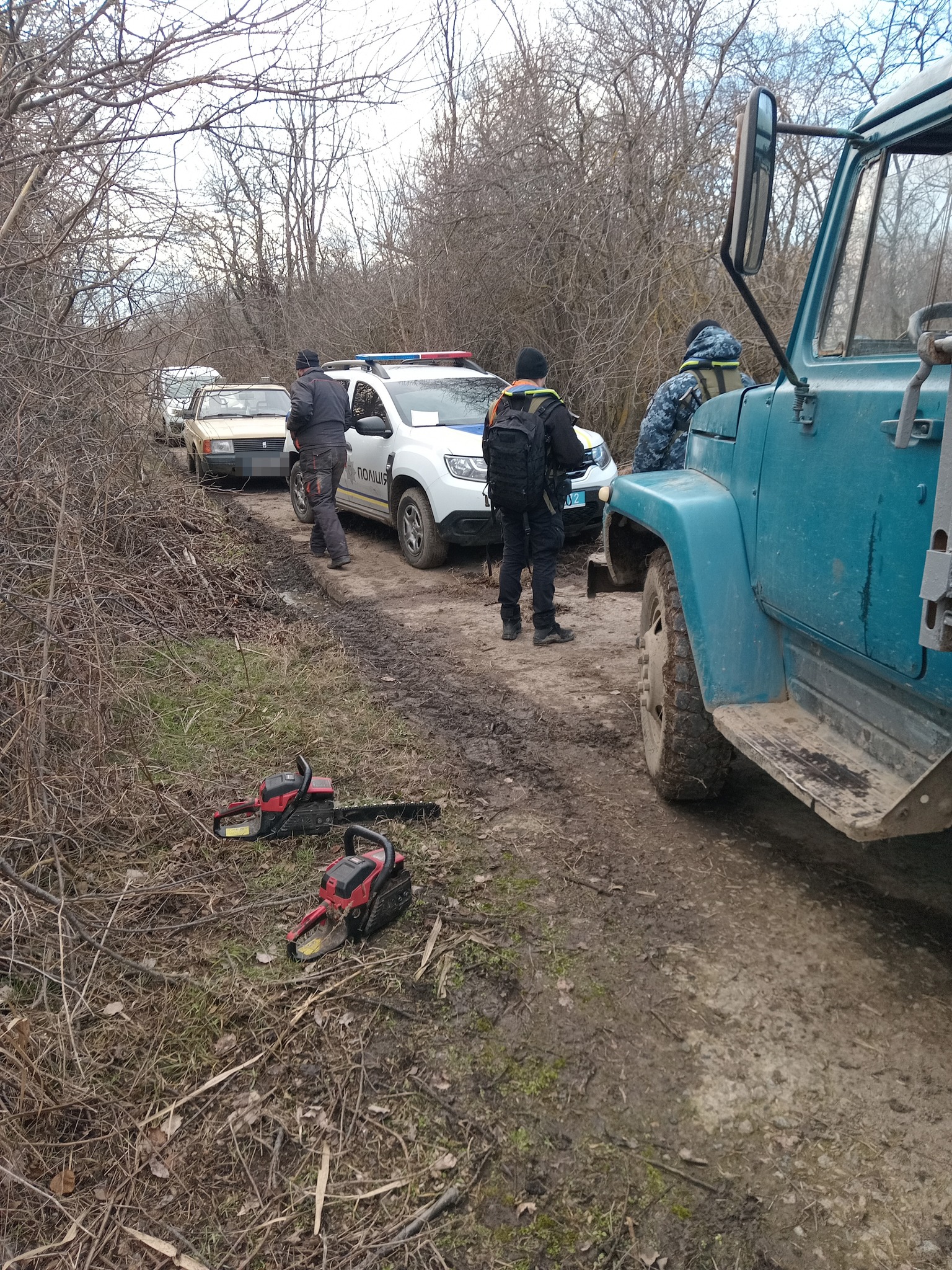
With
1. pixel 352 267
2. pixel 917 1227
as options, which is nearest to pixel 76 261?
pixel 917 1227

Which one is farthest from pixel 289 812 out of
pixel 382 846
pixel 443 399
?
pixel 443 399

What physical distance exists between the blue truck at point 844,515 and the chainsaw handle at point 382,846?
3.94 feet

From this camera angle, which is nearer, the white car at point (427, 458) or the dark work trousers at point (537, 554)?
the dark work trousers at point (537, 554)

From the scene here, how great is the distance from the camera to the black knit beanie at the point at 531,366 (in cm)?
604

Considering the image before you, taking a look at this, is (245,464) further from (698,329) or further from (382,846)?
(382,846)

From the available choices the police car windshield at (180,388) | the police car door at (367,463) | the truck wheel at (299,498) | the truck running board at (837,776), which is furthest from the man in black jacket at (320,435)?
the truck running board at (837,776)

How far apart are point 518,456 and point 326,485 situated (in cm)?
329

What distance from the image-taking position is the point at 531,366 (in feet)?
19.8

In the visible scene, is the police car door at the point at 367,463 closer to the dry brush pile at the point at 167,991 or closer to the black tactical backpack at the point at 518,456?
the black tactical backpack at the point at 518,456

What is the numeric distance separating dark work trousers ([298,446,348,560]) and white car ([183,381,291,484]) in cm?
417

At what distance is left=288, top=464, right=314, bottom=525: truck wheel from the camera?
432 inches

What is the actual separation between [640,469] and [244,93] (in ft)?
9.57

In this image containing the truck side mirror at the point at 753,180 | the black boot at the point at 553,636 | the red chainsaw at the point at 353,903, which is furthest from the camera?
the black boot at the point at 553,636

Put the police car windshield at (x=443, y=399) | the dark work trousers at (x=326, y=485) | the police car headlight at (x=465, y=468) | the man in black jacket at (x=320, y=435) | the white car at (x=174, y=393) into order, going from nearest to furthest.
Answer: the white car at (x=174, y=393), the police car headlight at (x=465, y=468), the man in black jacket at (x=320, y=435), the dark work trousers at (x=326, y=485), the police car windshield at (x=443, y=399)
